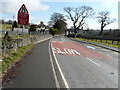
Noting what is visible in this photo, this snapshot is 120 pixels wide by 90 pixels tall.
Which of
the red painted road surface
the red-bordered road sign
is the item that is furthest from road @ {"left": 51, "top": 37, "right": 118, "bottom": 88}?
the red-bordered road sign

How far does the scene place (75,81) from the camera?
7.15m

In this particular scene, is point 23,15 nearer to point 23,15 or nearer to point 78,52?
point 23,15

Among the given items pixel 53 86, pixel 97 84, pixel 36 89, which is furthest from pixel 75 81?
pixel 36 89

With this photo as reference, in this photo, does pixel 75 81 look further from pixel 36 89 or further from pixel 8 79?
pixel 8 79

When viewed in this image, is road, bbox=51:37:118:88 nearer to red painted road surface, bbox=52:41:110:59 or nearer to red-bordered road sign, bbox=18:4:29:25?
red painted road surface, bbox=52:41:110:59

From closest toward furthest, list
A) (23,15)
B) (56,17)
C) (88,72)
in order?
1. (88,72)
2. (23,15)
3. (56,17)

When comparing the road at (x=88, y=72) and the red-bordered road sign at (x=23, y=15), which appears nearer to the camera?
the road at (x=88, y=72)

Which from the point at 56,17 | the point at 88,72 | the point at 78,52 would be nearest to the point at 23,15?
the point at 88,72

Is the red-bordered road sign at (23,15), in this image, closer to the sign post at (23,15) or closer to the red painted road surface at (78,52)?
Answer: the sign post at (23,15)

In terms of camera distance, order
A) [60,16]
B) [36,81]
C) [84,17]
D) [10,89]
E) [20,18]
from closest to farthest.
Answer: [10,89] < [36,81] < [20,18] < [84,17] < [60,16]

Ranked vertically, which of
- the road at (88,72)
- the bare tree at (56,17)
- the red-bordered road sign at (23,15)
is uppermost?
the bare tree at (56,17)

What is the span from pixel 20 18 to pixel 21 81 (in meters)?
8.84

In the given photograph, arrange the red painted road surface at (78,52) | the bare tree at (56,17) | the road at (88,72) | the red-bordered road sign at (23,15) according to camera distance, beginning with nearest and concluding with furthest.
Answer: the road at (88,72) < the red-bordered road sign at (23,15) < the red painted road surface at (78,52) < the bare tree at (56,17)

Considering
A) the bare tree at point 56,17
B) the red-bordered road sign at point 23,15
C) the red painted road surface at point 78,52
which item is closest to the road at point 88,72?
the red painted road surface at point 78,52
